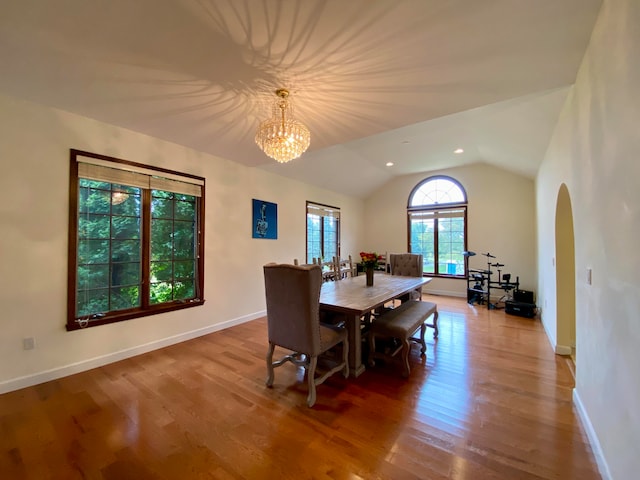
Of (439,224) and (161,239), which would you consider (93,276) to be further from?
(439,224)

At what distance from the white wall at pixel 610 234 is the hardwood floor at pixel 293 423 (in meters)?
0.37

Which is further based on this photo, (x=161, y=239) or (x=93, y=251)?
(x=161, y=239)

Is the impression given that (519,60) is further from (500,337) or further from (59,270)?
(59,270)

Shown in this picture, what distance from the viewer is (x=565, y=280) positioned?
9.92 ft

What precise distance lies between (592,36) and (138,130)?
13.4 feet

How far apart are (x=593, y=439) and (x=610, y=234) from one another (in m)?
1.34

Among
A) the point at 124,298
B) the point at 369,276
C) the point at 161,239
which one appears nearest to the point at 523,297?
the point at 369,276

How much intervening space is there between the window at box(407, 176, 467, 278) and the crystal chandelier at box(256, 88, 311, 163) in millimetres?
5166

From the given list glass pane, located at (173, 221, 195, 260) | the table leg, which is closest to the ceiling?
glass pane, located at (173, 221, 195, 260)

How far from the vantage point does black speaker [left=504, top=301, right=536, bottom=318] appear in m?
4.57

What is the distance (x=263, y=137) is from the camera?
2400mm

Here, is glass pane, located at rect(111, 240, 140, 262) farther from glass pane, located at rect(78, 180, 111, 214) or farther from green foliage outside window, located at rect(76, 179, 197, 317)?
glass pane, located at rect(78, 180, 111, 214)

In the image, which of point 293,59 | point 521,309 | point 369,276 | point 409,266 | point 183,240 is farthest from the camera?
point 521,309

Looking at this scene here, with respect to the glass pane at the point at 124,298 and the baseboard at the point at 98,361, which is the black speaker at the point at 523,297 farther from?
the glass pane at the point at 124,298
